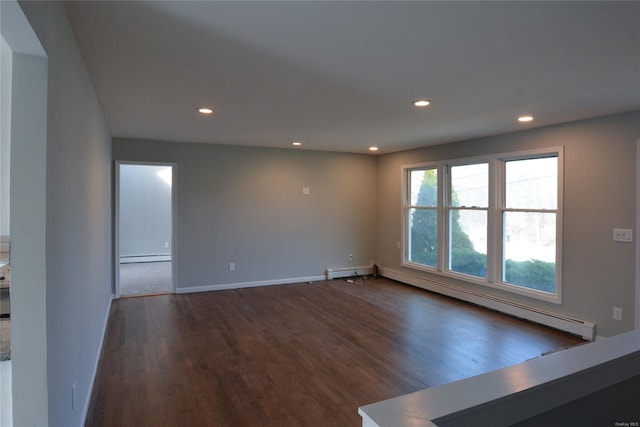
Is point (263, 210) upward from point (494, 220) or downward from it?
upward

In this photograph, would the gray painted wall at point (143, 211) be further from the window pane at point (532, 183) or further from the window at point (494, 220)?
the window pane at point (532, 183)

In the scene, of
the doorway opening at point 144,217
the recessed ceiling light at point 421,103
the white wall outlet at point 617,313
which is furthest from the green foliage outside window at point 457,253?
the doorway opening at point 144,217

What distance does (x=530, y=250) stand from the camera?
15.1ft

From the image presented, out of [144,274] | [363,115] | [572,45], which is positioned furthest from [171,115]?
[144,274]

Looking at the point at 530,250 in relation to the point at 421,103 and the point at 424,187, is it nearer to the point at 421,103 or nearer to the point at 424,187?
the point at 424,187

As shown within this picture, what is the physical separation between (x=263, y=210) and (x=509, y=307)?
3906mm

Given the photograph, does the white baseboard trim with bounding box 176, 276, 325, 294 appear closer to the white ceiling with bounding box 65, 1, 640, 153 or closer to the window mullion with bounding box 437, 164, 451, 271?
the window mullion with bounding box 437, 164, 451, 271

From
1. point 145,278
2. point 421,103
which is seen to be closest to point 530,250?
point 421,103

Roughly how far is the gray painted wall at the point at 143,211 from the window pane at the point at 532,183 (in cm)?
718

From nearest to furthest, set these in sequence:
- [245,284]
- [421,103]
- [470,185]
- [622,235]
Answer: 1. [421,103]
2. [622,235]
3. [470,185]
4. [245,284]

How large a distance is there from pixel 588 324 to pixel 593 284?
0.42m

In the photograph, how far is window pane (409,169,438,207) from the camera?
6105 millimetres

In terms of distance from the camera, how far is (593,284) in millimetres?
3943

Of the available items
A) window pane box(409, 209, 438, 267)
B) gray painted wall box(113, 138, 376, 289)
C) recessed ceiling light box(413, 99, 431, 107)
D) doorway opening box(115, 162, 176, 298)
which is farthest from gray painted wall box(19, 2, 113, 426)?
doorway opening box(115, 162, 176, 298)
